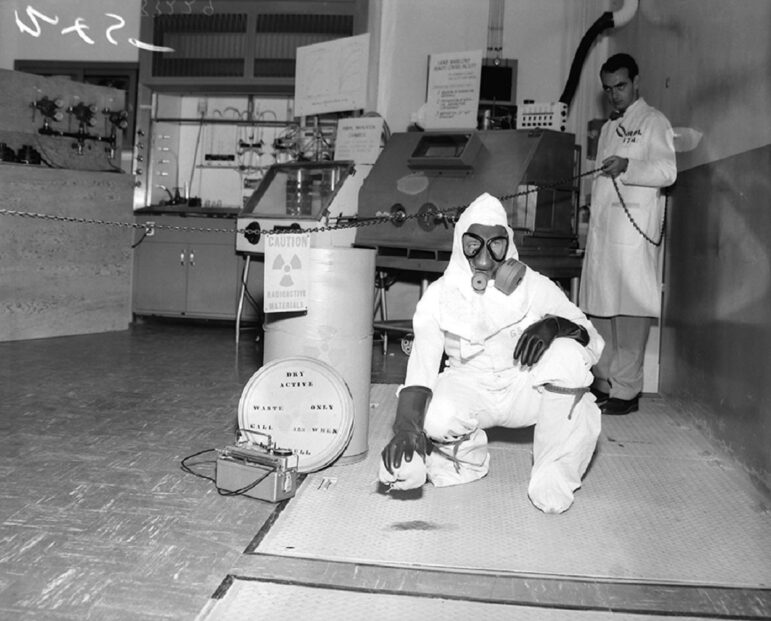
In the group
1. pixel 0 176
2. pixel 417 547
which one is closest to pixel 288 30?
A: pixel 0 176

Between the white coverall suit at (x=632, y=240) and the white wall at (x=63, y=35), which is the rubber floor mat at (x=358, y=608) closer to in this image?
the white coverall suit at (x=632, y=240)

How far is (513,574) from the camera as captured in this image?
2.13 meters

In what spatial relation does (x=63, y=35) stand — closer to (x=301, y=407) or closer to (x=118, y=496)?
(x=301, y=407)

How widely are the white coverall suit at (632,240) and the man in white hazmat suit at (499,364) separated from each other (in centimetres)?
133

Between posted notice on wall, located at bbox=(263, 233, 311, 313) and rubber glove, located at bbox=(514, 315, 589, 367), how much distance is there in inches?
32.7

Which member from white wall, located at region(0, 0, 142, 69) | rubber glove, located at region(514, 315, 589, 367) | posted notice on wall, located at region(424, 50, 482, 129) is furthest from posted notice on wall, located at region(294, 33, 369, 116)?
rubber glove, located at region(514, 315, 589, 367)

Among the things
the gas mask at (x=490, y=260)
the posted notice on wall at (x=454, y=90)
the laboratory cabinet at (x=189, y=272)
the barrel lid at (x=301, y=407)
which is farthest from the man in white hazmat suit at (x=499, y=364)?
the laboratory cabinet at (x=189, y=272)

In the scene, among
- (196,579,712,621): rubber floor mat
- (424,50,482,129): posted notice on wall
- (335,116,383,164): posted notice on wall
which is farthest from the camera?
(335,116,383,164): posted notice on wall

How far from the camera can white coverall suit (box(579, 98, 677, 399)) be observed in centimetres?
400

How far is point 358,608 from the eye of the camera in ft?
6.36

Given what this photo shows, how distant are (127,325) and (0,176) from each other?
1.49m

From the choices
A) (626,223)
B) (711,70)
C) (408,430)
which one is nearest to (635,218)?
(626,223)

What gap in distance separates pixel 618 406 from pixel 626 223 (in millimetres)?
857

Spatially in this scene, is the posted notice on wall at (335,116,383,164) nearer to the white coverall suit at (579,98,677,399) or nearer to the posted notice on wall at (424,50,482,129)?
the posted notice on wall at (424,50,482,129)
